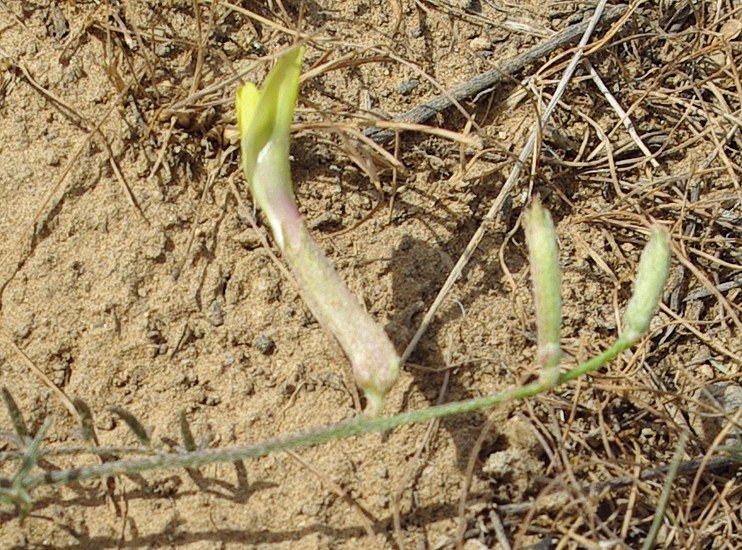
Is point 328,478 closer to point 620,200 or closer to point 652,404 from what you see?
point 652,404

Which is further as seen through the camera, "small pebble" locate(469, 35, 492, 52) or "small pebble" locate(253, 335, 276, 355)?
"small pebble" locate(469, 35, 492, 52)

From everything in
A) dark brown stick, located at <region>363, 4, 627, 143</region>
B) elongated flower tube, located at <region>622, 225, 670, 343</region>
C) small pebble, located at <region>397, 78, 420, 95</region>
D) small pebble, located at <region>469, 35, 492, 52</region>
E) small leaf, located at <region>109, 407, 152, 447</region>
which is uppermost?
small pebble, located at <region>469, 35, 492, 52</region>

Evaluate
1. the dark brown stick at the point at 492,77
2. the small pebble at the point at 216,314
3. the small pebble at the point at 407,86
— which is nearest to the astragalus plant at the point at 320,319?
the small pebble at the point at 216,314

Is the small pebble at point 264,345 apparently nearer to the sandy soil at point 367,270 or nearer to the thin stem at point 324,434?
the sandy soil at point 367,270

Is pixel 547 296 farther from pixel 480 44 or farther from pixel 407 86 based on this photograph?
pixel 480 44

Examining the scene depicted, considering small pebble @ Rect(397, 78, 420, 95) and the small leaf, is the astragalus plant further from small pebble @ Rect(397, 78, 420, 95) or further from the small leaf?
small pebble @ Rect(397, 78, 420, 95)

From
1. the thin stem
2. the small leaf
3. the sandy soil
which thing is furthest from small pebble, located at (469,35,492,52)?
the small leaf

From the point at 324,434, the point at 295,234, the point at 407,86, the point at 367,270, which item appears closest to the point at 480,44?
the point at 407,86

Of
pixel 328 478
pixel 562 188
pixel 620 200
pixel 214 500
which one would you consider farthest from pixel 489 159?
pixel 214 500
